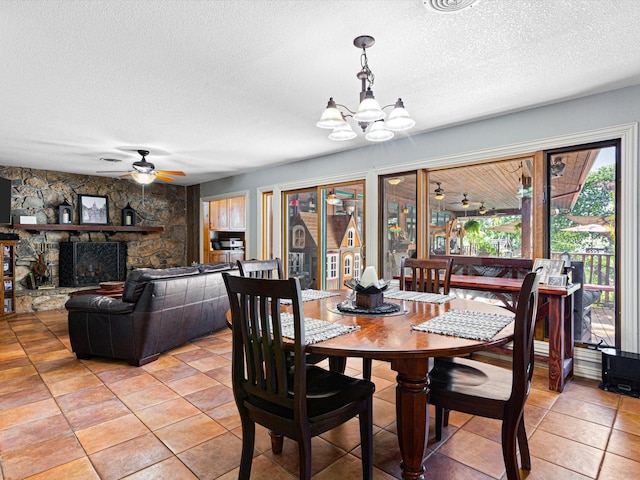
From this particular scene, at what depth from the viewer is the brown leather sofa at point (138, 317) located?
127 inches

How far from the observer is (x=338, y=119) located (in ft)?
6.89

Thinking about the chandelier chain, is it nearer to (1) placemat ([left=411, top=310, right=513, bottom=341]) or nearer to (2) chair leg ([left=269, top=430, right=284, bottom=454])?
(1) placemat ([left=411, top=310, right=513, bottom=341])

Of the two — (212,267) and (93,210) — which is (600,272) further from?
(93,210)

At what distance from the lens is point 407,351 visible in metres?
1.33

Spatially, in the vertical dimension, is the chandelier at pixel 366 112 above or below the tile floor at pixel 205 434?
above

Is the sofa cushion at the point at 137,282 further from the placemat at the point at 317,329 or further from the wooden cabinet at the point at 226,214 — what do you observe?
the wooden cabinet at the point at 226,214

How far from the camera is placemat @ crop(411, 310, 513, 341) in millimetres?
1519

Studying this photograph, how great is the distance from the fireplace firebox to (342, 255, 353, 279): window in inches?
176

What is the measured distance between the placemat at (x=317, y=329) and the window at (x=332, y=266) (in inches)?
134

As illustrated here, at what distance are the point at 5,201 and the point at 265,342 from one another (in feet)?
19.6

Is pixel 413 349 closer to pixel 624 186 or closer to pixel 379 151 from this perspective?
pixel 624 186

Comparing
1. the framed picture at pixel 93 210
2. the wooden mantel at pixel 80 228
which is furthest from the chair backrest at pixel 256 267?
the framed picture at pixel 93 210

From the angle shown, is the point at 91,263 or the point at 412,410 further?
the point at 91,263

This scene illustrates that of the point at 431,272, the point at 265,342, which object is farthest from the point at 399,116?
the point at 265,342
